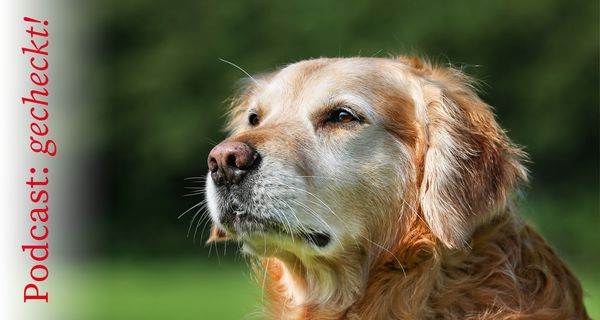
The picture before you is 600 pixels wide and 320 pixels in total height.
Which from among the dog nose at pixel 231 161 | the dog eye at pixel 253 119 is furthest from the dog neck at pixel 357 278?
the dog eye at pixel 253 119

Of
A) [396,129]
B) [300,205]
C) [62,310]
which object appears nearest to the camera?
[300,205]

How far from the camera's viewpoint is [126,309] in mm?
12648

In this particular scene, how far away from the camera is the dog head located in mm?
4574

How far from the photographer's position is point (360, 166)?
4.77 metres

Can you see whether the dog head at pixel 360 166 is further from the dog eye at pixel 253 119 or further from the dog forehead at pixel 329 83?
the dog eye at pixel 253 119

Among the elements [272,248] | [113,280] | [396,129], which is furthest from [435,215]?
[113,280]

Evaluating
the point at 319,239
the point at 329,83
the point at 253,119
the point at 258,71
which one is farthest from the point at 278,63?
the point at 319,239

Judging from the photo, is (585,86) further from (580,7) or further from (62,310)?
(62,310)

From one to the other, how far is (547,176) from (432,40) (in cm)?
382

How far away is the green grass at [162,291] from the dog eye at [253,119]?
4239 mm

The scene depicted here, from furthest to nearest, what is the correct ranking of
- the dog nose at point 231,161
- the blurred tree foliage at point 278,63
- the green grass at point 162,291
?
the blurred tree foliage at point 278,63 < the green grass at point 162,291 < the dog nose at point 231,161

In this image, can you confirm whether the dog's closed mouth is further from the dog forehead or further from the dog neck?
the dog forehead

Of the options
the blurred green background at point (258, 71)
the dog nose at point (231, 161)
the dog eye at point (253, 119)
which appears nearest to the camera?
the dog nose at point (231, 161)

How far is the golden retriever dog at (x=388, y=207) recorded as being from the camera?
459cm
